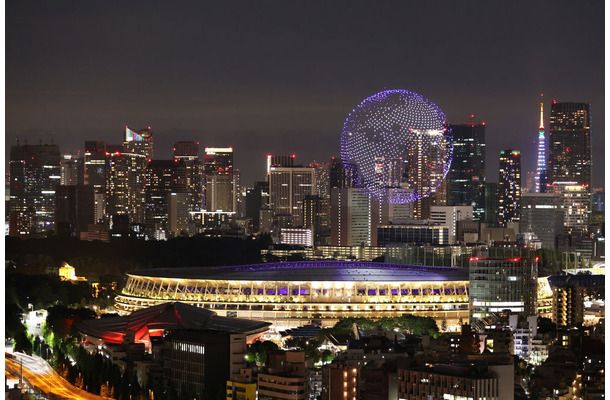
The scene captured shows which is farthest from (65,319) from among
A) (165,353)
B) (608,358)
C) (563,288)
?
(608,358)

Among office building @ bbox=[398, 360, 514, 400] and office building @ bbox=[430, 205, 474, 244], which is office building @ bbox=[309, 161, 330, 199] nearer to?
office building @ bbox=[430, 205, 474, 244]

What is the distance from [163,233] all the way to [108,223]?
4.61 metres

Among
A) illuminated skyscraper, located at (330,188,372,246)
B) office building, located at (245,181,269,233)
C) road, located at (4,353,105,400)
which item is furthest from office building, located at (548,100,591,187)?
road, located at (4,353,105,400)

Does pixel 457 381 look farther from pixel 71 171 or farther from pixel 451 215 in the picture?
pixel 451 215

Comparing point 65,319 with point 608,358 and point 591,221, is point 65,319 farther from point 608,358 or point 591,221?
point 591,221

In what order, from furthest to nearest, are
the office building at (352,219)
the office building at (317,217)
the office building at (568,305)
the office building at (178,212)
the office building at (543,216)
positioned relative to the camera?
the office building at (178,212) → the office building at (317,217) → the office building at (352,219) → the office building at (543,216) → the office building at (568,305)

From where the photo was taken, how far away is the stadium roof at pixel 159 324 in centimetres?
2216

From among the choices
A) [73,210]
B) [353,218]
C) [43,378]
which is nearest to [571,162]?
[353,218]

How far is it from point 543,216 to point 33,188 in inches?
671

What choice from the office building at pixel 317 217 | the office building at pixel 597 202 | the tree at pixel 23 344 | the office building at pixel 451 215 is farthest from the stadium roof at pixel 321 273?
the office building at pixel 317 217

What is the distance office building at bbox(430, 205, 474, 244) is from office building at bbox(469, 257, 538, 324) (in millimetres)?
24013

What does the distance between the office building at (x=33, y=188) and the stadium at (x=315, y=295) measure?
12803mm

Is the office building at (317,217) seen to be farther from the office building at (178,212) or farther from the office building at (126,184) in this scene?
the office building at (126,184)

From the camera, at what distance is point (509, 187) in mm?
54625
